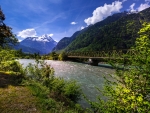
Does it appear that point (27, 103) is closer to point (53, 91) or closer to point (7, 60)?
point (53, 91)

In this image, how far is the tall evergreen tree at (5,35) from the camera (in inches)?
899

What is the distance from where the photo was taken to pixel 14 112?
375 inches

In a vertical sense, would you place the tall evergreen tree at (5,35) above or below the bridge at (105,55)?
above

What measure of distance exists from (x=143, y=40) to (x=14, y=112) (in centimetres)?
881

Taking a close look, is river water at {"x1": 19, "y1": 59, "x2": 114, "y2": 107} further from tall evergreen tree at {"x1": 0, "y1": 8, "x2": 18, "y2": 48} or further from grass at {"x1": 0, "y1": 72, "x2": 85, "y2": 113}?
tall evergreen tree at {"x1": 0, "y1": 8, "x2": 18, "y2": 48}

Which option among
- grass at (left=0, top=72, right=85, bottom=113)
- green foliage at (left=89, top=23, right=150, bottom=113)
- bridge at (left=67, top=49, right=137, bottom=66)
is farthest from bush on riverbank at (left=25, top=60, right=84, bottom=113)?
green foliage at (left=89, top=23, right=150, bottom=113)

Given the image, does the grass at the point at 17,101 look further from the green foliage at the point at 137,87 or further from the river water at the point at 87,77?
the green foliage at the point at 137,87

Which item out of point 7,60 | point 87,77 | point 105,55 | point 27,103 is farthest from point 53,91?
point 87,77

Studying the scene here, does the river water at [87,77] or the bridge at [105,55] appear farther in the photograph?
the river water at [87,77]

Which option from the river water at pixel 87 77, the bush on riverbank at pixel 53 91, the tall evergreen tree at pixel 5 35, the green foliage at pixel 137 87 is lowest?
the river water at pixel 87 77

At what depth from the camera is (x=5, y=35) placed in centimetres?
2292

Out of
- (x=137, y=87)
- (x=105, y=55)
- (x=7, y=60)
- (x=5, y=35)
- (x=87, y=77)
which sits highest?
(x=5, y=35)

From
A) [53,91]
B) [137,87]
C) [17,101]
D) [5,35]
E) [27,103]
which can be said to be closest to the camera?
[137,87]

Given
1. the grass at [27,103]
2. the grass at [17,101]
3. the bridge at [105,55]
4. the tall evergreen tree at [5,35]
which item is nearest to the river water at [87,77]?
the bridge at [105,55]
